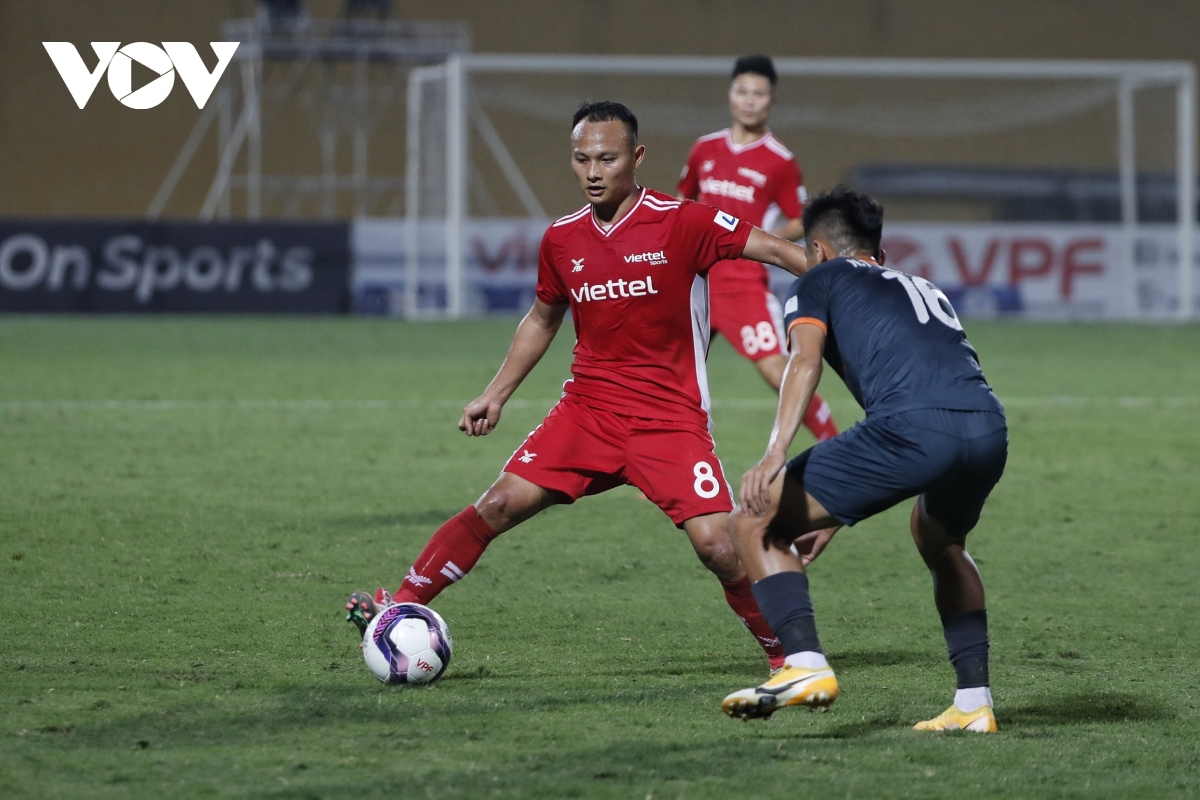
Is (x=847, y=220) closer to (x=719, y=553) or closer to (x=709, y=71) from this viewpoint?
(x=719, y=553)

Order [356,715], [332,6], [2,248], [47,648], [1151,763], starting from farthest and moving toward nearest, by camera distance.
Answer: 1. [332,6]
2. [2,248]
3. [47,648]
4. [356,715]
5. [1151,763]

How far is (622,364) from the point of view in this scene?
15.8ft

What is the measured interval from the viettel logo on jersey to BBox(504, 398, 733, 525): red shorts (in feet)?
78.0

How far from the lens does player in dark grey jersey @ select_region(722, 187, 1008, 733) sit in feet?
12.7

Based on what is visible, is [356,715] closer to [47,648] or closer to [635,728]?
[635,728]

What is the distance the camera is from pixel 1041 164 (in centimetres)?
3112

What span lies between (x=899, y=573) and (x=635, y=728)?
2739 mm

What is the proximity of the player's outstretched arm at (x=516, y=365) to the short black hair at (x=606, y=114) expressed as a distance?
601mm

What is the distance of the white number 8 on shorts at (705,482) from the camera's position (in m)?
4.59

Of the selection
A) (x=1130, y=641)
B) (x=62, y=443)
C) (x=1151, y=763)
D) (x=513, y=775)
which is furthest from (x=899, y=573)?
(x=62, y=443)

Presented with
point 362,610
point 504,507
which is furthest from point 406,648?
point 504,507

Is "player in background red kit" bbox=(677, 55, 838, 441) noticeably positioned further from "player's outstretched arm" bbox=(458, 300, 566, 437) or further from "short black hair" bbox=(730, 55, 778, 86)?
"player's outstretched arm" bbox=(458, 300, 566, 437)

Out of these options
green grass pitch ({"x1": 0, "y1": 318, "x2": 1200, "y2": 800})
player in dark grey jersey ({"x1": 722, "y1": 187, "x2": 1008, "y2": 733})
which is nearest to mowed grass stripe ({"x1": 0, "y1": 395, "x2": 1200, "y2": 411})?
green grass pitch ({"x1": 0, "y1": 318, "x2": 1200, "y2": 800})

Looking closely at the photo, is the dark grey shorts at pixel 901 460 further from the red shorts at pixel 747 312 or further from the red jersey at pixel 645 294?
the red shorts at pixel 747 312
